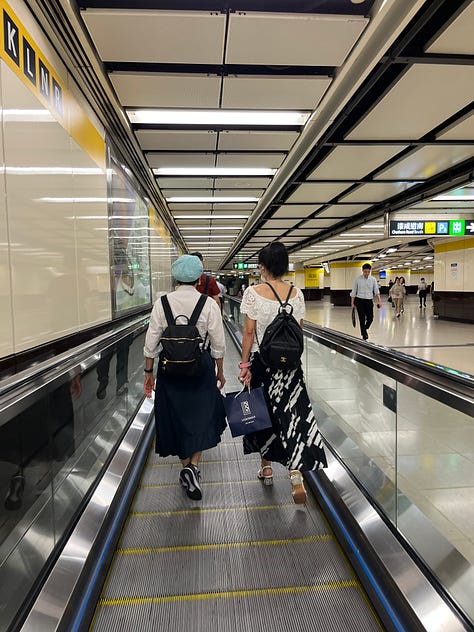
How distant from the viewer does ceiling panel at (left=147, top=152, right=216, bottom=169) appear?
20.4 feet

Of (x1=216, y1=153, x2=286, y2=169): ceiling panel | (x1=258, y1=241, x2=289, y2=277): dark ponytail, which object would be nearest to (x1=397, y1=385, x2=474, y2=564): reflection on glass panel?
(x1=258, y1=241, x2=289, y2=277): dark ponytail

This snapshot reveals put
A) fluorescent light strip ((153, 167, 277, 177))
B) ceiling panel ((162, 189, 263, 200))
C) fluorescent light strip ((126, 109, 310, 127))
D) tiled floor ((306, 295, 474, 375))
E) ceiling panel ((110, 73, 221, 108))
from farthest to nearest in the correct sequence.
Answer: ceiling panel ((162, 189, 263, 200)), tiled floor ((306, 295, 474, 375)), fluorescent light strip ((153, 167, 277, 177)), fluorescent light strip ((126, 109, 310, 127)), ceiling panel ((110, 73, 221, 108))

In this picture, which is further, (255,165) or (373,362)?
(255,165)

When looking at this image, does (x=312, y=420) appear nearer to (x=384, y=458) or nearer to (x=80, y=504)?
(x=384, y=458)

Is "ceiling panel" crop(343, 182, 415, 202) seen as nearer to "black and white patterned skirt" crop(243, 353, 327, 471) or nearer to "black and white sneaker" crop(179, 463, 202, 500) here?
"black and white patterned skirt" crop(243, 353, 327, 471)

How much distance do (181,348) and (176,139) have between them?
3.81 m

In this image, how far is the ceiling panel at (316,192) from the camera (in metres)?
8.32

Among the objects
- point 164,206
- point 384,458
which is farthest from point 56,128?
point 164,206

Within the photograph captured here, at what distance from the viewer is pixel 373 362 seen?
8.27ft

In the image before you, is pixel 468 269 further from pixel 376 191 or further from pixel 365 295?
pixel 376 191

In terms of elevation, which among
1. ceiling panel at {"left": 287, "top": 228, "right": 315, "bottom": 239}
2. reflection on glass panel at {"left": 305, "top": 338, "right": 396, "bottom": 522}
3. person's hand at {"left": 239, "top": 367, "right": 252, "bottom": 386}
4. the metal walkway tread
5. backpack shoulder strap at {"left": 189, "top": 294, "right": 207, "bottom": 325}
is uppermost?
ceiling panel at {"left": 287, "top": 228, "right": 315, "bottom": 239}

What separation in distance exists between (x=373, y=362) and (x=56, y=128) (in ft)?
8.29

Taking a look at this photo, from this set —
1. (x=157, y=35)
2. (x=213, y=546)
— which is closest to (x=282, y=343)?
(x=213, y=546)

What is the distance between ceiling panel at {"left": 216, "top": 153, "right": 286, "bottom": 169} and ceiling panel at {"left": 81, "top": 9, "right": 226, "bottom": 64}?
2.63 meters
